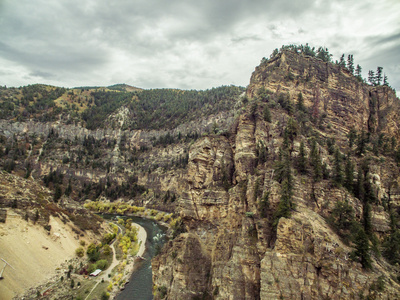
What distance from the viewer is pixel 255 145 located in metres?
37.1

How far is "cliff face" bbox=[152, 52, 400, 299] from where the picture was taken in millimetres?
24359

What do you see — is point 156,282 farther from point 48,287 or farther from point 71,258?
point 71,258

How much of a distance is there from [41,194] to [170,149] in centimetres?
10429

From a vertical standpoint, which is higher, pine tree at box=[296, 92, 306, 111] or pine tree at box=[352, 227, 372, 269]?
pine tree at box=[296, 92, 306, 111]

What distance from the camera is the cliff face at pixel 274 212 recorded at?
79.9 feet

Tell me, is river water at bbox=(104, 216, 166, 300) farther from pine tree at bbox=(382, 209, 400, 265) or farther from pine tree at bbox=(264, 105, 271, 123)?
pine tree at bbox=(382, 209, 400, 265)

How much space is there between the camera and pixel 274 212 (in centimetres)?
2898

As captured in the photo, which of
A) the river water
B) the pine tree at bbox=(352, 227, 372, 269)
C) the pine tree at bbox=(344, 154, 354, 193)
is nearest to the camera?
the pine tree at bbox=(352, 227, 372, 269)

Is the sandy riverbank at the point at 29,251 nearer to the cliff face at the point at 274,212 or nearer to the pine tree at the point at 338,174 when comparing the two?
the cliff face at the point at 274,212

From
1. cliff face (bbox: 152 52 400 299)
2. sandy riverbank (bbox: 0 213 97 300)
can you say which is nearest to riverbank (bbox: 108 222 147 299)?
sandy riverbank (bbox: 0 213 97 300)

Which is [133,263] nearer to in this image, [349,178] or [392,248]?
[349,178]

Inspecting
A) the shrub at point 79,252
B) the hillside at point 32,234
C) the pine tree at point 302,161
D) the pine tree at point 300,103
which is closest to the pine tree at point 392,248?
the pine tree at point 302,161

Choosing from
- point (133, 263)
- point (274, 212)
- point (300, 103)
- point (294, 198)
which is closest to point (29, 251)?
Answer: point (133, 263)

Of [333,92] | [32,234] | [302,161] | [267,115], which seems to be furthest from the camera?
[32,234]
